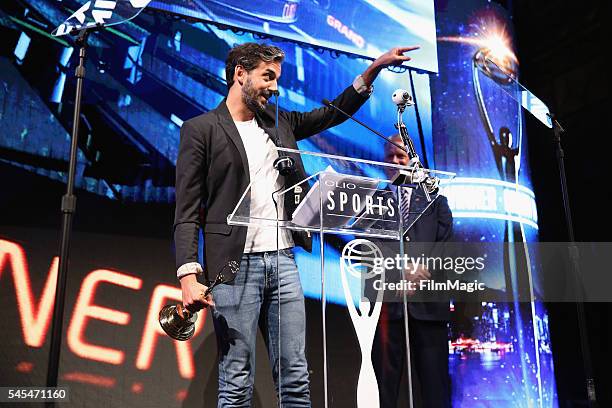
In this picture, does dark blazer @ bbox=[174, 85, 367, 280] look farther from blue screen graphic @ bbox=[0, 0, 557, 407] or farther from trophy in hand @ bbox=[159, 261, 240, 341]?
blue screen graphic @ bbox=[0, 0, 557, 407]

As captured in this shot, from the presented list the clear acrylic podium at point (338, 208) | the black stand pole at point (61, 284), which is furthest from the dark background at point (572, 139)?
the black stand pole at point (61, 284)

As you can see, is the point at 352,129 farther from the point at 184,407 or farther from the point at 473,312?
the point at 184,407

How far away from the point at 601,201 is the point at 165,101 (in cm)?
313

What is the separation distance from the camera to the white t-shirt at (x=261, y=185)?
67.3 inches

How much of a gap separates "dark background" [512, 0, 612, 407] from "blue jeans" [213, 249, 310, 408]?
2.86 meters

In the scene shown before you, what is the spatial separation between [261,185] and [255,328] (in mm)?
426

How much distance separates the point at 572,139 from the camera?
443 cm

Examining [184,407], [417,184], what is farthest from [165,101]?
[417,184]

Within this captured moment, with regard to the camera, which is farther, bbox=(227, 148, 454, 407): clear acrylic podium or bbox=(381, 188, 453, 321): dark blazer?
bbox=(381, 188, 453, 321): dark blazer

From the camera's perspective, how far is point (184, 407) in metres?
2.69

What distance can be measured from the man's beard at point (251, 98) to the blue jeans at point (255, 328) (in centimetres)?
52

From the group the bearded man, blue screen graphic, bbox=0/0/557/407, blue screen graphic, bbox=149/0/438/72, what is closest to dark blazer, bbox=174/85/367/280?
the bearded man

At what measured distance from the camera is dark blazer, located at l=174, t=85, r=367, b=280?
5.67 feet

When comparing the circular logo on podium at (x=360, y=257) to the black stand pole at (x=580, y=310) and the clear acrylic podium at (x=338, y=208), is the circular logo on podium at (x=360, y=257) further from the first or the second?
the black stand pole at (x=580, y=310)
